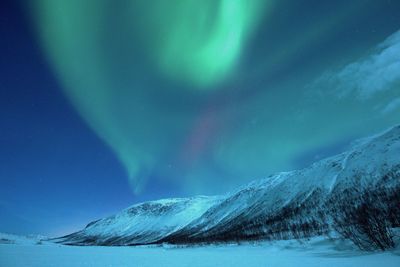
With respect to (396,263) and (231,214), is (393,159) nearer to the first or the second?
(231,214)

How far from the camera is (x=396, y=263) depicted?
314 inches

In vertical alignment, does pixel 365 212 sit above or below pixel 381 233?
above

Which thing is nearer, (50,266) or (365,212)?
(50,266)

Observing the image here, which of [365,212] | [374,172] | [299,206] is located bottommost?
[365,212]

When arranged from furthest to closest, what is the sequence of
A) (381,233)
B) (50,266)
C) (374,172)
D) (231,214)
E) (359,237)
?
(231,214)
(374,172)
(359,237)
(381,233)
(50,266)

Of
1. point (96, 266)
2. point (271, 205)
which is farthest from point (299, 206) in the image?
point (96, 266)

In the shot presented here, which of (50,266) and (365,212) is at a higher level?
(365,212)

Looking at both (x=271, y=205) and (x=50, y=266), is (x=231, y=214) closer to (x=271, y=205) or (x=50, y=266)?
(x=271, y=205)

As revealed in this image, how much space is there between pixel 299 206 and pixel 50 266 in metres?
148

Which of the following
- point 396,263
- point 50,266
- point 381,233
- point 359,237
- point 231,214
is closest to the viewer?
point 50,266

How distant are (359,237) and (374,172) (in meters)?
144

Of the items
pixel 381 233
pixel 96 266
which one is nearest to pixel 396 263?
pixel 381 233

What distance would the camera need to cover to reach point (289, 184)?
7254 inches

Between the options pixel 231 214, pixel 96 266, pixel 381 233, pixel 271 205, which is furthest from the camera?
pixel 231 214
